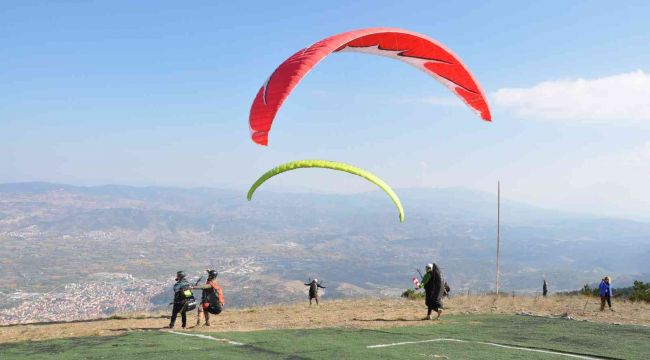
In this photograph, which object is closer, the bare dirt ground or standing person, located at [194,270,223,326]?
standing person, located at [194,270,223,326]

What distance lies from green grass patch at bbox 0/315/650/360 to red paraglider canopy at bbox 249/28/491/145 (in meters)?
4.58

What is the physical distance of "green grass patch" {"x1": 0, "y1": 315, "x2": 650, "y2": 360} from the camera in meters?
11.2

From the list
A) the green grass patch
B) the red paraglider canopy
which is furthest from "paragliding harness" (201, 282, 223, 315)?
the red paraglider canopy

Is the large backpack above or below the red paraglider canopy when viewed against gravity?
below

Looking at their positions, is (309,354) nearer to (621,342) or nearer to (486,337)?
(486,337)

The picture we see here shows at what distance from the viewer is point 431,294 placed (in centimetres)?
1898

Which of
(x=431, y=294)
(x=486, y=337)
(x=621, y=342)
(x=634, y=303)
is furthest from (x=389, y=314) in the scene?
(x=634, y=303)

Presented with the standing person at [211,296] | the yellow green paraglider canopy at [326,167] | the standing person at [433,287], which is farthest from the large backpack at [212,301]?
the standing person at [433,287]

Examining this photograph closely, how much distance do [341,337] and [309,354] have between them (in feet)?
9.84

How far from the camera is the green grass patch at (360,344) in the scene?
11.2 meters

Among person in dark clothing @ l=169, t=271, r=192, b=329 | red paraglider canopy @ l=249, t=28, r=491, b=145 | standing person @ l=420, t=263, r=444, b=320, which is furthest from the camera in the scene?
standing person @ l=420, t=263, r=444, b=320

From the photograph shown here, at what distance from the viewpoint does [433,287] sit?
19.0 m

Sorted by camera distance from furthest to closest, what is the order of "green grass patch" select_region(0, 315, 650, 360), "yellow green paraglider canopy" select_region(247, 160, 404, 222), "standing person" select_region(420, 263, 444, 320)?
1. "standing person" select_region(420, 263, 444, 320)
2. "yellow green paraglider canopy" select_region(247, 160, 404, 222)
3. "green grass patch" select_region(0, 315, 650, 360)

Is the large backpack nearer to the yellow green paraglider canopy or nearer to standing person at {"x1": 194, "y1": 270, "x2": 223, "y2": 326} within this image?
standing person at {"x1": 194, "y1": 270, "x2": 223, "y2": 326}
